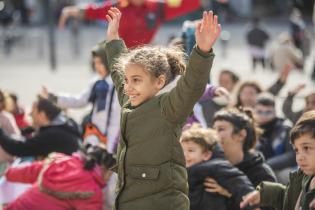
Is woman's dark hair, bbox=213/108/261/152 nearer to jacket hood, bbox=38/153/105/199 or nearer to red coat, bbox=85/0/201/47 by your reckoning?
jacket hood, bbox=38/153/105/199

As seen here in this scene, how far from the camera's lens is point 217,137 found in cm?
530

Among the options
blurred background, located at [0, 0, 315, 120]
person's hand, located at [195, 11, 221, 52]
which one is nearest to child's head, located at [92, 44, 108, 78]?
blurred background, located at [0, 0, 315, 120]

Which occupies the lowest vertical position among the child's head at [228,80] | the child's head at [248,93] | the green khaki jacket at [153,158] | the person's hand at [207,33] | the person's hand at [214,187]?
the child's head at [228,80]

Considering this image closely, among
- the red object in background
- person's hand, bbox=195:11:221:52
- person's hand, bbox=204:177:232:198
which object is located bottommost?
the red object in background

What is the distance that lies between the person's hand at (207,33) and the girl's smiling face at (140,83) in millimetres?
371

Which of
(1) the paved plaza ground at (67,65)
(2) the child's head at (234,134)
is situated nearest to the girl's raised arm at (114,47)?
(2) the child's head at (234,134)

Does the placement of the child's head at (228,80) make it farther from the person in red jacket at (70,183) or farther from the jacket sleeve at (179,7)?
the person in red jacket at (70,183)

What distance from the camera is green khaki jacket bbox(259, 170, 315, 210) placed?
3814 mm

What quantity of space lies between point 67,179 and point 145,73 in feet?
6.49

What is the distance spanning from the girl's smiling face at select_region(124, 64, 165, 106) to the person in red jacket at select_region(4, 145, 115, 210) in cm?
189

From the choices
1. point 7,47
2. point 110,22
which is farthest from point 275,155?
point 7,47

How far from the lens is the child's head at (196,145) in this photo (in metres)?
5.11

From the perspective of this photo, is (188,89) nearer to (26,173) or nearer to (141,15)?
(26,173)

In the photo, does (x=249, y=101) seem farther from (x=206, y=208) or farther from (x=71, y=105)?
(x=206, y=208)
